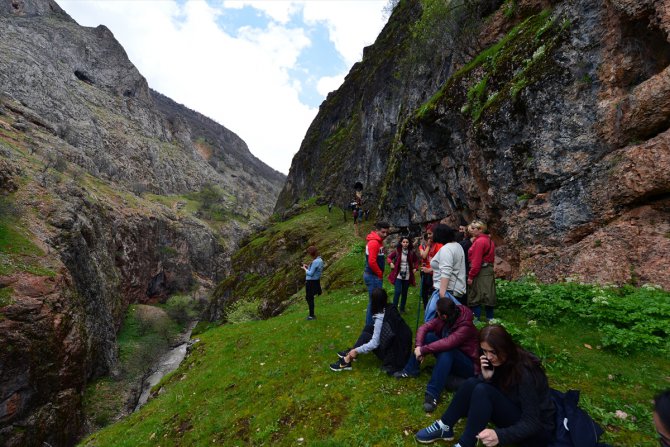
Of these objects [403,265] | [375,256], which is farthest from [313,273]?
[403,265]

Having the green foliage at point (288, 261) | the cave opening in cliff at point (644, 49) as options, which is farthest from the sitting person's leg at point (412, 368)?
the green foliage at point (288, 261)

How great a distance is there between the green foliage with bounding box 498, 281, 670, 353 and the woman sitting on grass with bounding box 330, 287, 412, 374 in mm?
5312

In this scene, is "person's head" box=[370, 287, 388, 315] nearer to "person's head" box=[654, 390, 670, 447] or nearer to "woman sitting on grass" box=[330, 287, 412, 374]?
"woman sitting on grass" box=[330, 287, 412, 374]

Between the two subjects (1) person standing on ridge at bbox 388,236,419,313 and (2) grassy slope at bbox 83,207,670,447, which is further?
(1) person standing on ridge at bbox 388,236,419,313

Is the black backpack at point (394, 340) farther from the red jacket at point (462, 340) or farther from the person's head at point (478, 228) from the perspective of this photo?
the person's head at point (478, 228)

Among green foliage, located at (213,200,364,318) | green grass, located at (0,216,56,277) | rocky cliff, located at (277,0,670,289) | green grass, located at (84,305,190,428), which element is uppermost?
rocky cliff, located at (277,0,670,289)

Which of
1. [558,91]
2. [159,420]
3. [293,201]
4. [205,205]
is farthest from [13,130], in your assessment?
[558,91]

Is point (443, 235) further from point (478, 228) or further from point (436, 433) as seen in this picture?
point (436, 433)

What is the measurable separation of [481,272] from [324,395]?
6.23 metres

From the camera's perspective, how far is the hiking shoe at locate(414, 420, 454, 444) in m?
6.44

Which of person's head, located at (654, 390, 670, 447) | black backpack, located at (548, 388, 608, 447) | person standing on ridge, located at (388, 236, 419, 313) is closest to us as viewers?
person's head, located at (654, 390, 670, 447)

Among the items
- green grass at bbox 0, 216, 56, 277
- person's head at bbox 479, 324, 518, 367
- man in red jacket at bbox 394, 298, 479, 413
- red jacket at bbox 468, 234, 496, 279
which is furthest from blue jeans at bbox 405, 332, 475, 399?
green grass at bbox 0, 216, 56, 277

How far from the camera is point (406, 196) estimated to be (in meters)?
32.0

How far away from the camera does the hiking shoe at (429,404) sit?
7.45m
